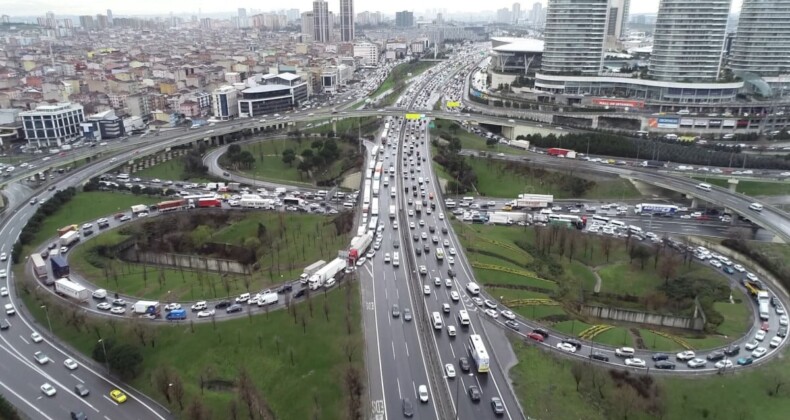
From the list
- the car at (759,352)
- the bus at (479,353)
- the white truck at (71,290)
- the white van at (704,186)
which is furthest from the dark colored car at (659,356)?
the white truck at (71,290)

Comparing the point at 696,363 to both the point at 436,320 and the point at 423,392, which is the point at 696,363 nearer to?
the point at 436,320

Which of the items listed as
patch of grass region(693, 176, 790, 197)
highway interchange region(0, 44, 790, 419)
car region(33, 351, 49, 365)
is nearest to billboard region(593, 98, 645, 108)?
patch of grass region(693, 176, 790, 197)

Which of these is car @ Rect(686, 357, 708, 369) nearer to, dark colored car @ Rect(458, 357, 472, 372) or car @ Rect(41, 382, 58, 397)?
dark colored car @ Rect(458, 357, 472, 372)

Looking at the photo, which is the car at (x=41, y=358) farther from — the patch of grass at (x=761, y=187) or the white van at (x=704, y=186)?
the patch of grass at (x=761, y=187)

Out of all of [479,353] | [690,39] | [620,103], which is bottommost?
[479,353]

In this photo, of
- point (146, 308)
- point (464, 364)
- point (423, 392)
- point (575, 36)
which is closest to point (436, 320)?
Result: point (464, 364)

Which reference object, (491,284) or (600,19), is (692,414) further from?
(600,19)
